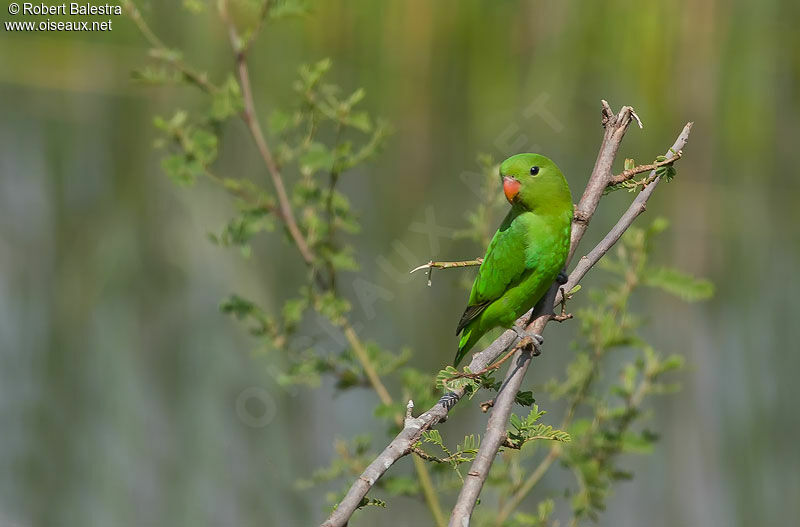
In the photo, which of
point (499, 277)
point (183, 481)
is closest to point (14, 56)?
point (183, 481)

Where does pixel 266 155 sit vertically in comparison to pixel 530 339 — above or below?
above

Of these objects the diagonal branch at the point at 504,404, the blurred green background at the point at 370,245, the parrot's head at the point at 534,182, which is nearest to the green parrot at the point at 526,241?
the parrot's head at the point at 534,182

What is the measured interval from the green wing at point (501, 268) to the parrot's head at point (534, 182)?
0.10m

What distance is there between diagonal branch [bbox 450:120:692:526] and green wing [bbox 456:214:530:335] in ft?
0.83

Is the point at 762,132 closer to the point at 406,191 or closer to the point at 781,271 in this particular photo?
the point at 781,271

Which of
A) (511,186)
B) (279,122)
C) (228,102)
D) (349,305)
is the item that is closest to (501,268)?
(511,186)

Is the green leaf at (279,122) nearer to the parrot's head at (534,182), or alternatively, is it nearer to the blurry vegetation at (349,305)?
the blurry vegetation at (349,305)

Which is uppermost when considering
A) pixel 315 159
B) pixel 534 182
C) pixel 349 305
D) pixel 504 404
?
pixel 315 159

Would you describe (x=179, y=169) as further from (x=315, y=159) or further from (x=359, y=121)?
(x=359, y=121)

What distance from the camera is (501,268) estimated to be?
7.68 feet

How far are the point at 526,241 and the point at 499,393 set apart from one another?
682 mm

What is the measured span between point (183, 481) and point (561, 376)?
204 centimetres

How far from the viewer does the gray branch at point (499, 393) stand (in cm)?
134

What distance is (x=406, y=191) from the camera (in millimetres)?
6680
